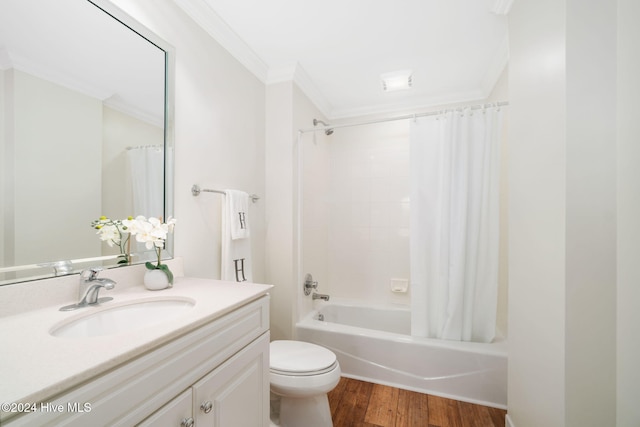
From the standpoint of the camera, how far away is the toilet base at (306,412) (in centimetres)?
142

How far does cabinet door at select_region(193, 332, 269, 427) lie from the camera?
2.58ft

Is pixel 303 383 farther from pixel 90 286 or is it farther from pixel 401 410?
pixel 90 286

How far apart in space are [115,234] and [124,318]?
0.34 meters

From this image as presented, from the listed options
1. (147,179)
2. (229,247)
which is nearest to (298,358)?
(229,247)

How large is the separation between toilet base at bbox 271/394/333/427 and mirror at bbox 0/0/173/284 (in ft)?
3.58

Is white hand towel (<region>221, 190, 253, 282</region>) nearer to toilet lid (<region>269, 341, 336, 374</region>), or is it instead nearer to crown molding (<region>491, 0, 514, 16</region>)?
toilet lid (<region>269, 341, 336, 374</region>)

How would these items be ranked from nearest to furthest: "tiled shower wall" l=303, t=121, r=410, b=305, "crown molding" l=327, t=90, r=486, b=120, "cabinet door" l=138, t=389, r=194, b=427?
"cabinet door" l=138, t=389, r=194, b=427, "crown molding" l=327, t=90, r=486, b=120, "tiled shower wall" l=303, t=121, r=410, b=305

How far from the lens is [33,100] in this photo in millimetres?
856

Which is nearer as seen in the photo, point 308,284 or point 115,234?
point 115,234

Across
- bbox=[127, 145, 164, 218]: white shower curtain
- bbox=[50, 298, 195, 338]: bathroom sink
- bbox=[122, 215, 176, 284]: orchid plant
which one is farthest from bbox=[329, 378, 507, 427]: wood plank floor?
bbox=[127, 145, 164, 218]: white shower curtain

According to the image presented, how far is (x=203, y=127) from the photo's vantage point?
59.7 inches

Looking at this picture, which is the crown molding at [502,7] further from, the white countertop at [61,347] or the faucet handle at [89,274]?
the faucet handle at [89,274]

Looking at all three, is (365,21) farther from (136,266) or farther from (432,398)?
(432,398)

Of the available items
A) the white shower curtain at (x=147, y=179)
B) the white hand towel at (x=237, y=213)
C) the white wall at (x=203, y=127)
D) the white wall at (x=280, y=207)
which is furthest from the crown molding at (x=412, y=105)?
the white shower curtain at (x=147, y=179)
